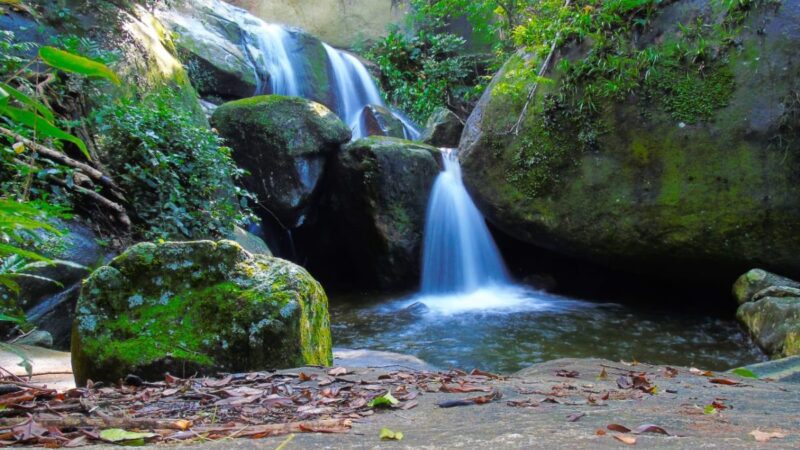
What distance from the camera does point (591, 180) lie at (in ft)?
25.7

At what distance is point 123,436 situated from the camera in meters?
1.60

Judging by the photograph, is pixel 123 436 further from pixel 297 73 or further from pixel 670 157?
pixel 297 73

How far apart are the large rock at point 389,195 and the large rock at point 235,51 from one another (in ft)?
11.0

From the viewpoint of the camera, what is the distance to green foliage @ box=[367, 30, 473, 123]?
14.9 metres

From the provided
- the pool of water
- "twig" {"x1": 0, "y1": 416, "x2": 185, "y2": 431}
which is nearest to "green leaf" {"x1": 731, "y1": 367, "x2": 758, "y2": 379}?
the pool of water

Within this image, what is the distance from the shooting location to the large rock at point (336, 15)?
59.0 ft

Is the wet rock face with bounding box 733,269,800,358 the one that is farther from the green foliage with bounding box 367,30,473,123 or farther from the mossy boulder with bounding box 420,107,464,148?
the green foliage with bounding box 367,30,473,123

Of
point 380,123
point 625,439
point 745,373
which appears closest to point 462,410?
point 625,439

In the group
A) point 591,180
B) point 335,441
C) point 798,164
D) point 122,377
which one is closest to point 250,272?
point 122,377

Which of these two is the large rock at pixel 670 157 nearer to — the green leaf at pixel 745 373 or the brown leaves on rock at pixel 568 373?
the green leaf at pixel 745 373

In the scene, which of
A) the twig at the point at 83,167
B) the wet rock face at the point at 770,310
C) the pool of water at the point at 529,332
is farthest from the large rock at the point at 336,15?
the wet rock face at the point at 770,310

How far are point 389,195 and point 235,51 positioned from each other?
514 cm

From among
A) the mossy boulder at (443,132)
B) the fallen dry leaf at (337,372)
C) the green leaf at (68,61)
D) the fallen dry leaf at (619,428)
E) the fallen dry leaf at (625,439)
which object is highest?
the mossy boulder at (443,132)

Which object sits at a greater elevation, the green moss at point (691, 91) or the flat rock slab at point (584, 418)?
the green moss at point (691, 91)
